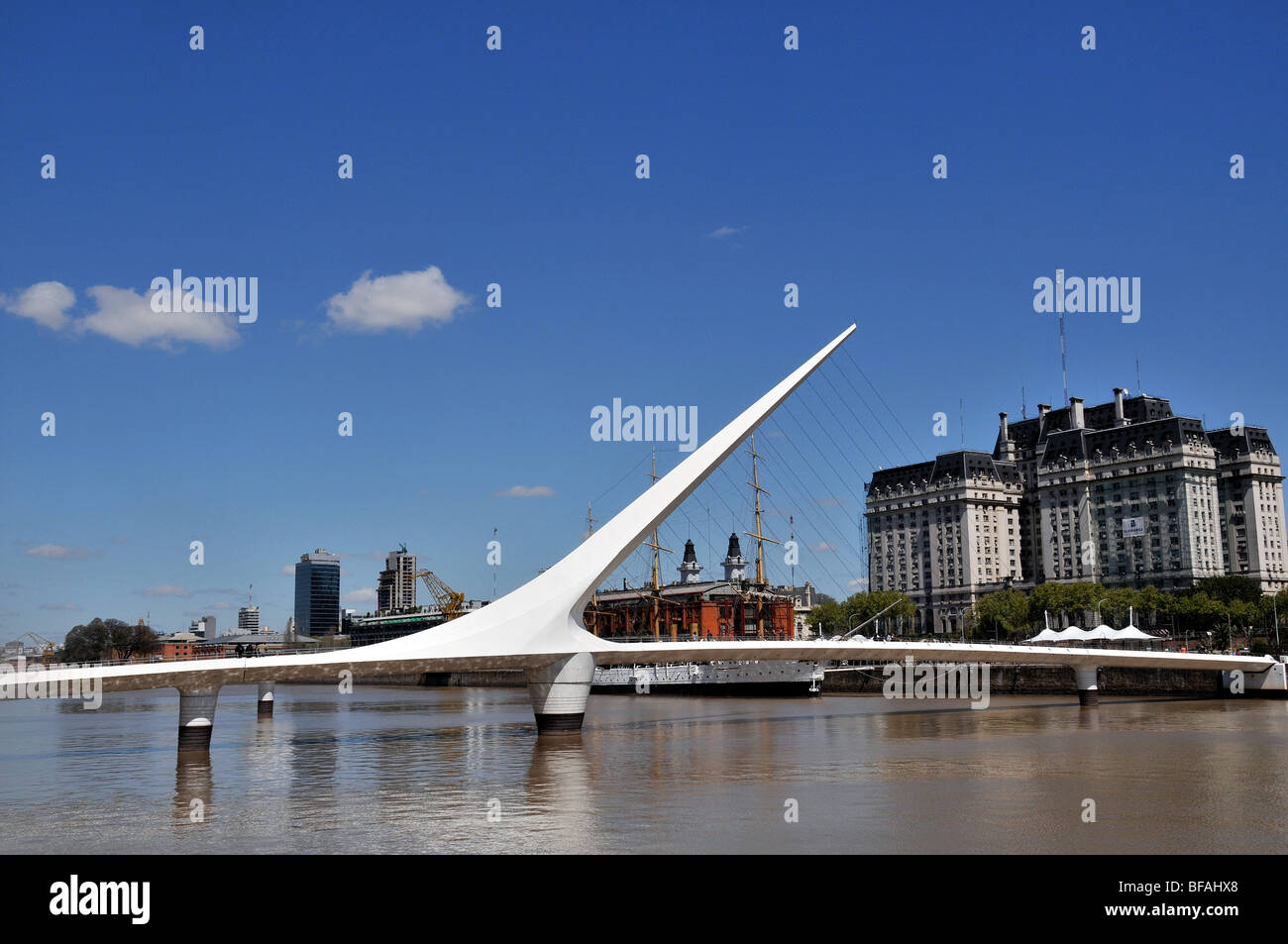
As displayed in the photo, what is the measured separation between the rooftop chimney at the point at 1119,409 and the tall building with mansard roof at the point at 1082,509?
0.62ft

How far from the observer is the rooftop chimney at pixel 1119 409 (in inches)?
4286

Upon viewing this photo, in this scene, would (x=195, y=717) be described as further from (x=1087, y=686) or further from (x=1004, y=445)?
(x=1004, y=445)

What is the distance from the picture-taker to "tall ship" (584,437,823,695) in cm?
6189

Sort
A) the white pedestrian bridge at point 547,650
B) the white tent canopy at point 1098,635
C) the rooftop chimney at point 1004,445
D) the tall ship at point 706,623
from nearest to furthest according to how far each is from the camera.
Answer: the white pedestrian bridge at point 547,650, the white tent canopy at point 1098,635, the tall ship at point 706,623, the rooftop chimney at point 1004,445

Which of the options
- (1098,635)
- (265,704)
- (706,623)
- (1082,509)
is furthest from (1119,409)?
(265,704)

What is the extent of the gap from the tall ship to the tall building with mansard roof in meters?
16.1

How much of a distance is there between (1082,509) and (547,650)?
90.0 meters

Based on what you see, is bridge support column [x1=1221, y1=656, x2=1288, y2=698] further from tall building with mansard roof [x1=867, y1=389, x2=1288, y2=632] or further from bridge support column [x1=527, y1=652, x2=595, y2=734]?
tall building with mansard roof [x1=867, y1=389, x2=1288, y2=632]

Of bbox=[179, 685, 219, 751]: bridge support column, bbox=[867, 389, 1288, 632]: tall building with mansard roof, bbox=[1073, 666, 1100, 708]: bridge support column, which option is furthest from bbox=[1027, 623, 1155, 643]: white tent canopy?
bbox=[867, 389, 1288, 632]: tall building with mansard roof

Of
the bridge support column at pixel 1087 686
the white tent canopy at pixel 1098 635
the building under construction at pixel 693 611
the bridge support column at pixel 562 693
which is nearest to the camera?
the bridge support column at pixel 562 693

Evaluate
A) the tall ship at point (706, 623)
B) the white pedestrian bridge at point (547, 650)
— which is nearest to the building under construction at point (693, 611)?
the tall ship at point (706, 623)

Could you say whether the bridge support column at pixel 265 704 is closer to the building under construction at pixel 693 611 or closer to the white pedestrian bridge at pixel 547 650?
the white pedestrian bridge at pixel 547 650

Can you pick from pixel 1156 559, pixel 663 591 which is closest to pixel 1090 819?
pixel 663 591
